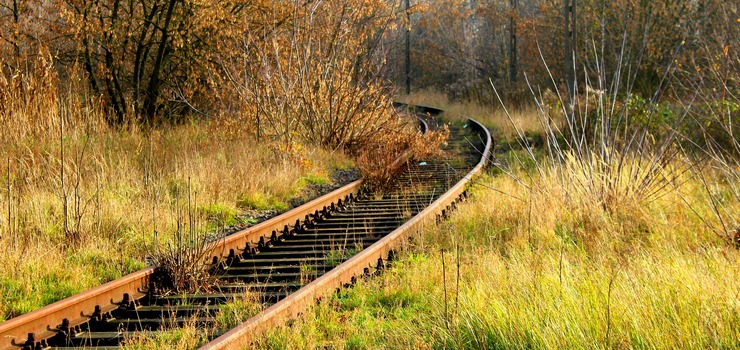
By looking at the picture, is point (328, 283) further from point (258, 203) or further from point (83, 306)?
point (258, 203)

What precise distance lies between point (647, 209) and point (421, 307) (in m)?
3.56

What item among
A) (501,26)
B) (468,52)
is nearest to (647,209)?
(501,26)

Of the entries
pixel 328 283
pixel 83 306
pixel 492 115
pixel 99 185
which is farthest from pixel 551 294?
pixel 492 115

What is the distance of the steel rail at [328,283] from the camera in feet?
15.6

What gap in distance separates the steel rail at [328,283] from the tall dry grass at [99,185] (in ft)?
4.49

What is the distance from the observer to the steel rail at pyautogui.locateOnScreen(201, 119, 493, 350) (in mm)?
4765

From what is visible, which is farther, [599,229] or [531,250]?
[599,229]

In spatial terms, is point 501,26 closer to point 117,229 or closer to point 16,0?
point 16,0

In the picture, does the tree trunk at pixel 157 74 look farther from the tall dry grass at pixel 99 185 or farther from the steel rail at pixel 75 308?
the steel rail at pixel 75 308

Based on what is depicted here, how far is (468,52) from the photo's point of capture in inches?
1863

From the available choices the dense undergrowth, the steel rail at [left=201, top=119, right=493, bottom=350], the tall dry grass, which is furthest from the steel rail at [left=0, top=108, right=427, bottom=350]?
the dense undergrowth

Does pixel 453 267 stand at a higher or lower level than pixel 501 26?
lower

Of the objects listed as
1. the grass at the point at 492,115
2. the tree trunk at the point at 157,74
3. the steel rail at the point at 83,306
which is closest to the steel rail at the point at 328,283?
the steel rail at the point at 83,306

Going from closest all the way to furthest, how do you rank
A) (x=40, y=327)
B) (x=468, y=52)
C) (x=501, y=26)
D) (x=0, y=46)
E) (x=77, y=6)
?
(x=40, y=327), (x=0, y=46), (x=77, y=6), (x=501, y=26), (x=468, y=52)
